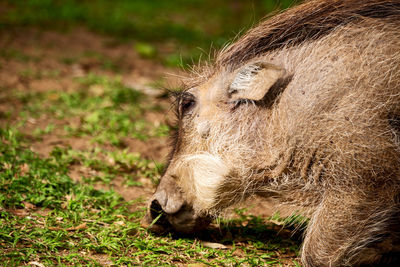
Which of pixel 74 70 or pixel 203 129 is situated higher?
pixel 203 129

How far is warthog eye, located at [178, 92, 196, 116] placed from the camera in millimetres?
2959

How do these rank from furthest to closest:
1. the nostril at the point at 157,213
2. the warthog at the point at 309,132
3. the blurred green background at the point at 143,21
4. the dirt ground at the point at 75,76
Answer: the blurred green background at the point at 143,21 < the dirt ground at the point at 75,76 < the nostril at the point at 157,213 < the warthog at the point at 309,132

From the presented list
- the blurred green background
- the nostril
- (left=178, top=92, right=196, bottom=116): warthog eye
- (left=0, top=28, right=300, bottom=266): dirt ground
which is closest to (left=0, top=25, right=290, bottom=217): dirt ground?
(left=0, top=28, right=300, bottom=266): dirt ground

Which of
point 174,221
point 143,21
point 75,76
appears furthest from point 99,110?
point 143,21

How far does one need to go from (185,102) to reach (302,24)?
83 centimetres

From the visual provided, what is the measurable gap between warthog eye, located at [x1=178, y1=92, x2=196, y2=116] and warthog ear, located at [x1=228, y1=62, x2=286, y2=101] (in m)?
0.31

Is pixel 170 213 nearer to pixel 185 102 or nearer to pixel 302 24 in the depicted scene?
pixel 185 102

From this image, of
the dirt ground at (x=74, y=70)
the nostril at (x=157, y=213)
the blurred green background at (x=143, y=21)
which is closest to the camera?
the nostril at (x=157, y=213)

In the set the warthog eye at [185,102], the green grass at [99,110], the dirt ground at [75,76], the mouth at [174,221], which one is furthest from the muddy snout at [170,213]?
the green grass at [99,110]

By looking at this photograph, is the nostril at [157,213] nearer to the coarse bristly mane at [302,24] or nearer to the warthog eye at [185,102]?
the warthog eye at [185,102]

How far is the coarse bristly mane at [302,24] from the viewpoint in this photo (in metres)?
2.66

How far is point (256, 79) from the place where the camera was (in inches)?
105

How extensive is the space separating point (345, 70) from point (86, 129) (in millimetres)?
2655

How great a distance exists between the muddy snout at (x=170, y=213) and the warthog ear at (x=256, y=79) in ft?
2.19
